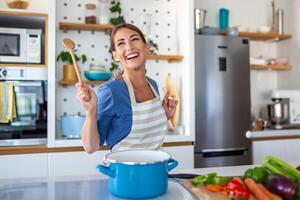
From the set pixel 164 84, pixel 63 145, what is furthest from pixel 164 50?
pixel 63 145

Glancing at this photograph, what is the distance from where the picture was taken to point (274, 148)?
2670 mm

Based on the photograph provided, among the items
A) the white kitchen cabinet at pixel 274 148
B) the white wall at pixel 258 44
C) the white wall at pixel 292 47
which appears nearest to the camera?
the white kitchen cabinet at pixel 274 148

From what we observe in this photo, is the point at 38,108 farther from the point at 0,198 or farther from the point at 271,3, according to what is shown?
the point at 271,3

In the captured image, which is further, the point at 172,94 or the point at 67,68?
the point at 172,94

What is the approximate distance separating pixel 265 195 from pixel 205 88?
1768 mm

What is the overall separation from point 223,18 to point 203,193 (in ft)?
7.93

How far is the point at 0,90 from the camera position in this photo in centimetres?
206

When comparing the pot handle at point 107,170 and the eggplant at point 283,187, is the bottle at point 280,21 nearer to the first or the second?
the eggplant at point 283,187

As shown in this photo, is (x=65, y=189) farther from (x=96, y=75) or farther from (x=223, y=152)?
(x=223, y=152)

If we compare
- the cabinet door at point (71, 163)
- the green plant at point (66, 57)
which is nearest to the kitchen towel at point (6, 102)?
the cabinet door at point (71, 163)

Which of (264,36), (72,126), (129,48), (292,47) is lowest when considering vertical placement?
(72,126)

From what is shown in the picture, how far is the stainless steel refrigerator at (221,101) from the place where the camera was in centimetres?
255

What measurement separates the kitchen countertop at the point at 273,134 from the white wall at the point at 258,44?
541mm

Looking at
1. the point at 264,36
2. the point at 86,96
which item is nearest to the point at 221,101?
the point at 264,36
